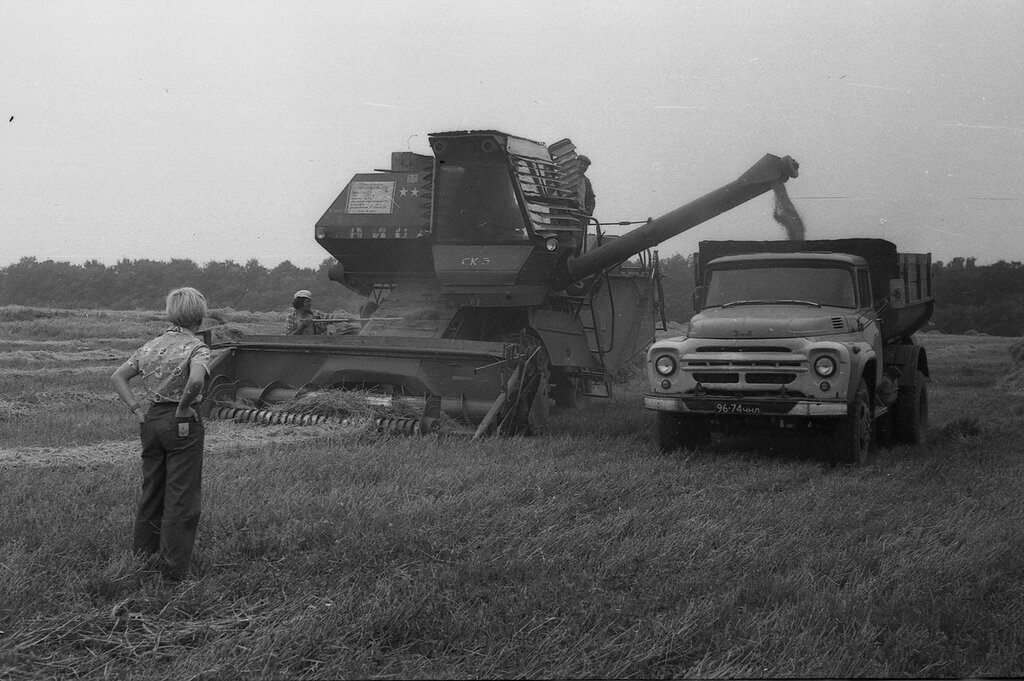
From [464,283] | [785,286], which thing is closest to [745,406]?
[785,286]

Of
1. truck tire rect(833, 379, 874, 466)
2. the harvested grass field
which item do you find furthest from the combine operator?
truck tire rect(833, 379, 874, 466)

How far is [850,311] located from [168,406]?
7428 mm

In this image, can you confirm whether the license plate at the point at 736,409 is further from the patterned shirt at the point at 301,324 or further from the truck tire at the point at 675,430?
the patterned shirt at the point at 301,324

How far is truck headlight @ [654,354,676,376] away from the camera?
34.1 ft

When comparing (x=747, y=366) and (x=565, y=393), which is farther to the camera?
(x=565, y=393)

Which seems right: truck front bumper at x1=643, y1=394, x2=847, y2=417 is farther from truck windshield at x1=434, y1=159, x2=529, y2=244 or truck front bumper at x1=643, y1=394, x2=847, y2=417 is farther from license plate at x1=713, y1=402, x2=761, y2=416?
truck windshield at x1=434, y1=159, x2=529, y2=244

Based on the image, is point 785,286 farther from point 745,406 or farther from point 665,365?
point 745,406

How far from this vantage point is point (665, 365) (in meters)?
10.4

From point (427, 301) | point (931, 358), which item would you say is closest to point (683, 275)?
point (931, 358)

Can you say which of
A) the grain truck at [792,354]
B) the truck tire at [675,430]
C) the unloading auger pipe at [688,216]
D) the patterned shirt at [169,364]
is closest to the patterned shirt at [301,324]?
the unloading auger pipe at [688,216]

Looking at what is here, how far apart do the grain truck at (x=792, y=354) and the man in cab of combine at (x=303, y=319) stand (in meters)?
5.39

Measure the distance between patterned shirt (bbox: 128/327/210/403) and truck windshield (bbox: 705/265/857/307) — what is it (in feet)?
22.8

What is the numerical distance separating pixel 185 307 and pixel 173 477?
86 cm

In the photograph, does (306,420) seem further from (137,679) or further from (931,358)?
(931,358)
